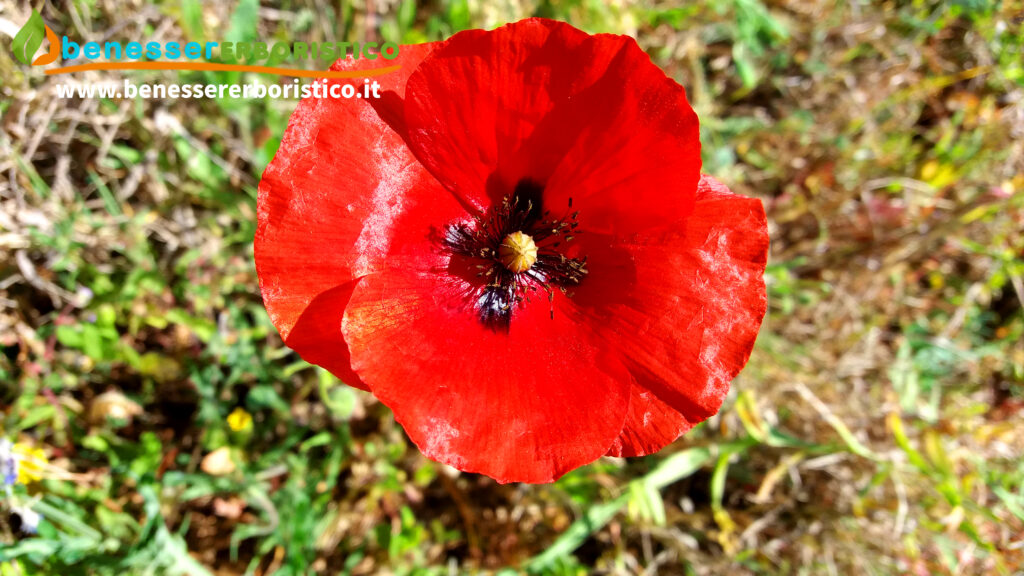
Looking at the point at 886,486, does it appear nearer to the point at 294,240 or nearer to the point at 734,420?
the point at 734,420

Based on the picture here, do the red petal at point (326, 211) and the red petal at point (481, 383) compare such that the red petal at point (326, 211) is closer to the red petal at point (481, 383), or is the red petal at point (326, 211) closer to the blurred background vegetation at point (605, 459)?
the red petal at point (481, 383)

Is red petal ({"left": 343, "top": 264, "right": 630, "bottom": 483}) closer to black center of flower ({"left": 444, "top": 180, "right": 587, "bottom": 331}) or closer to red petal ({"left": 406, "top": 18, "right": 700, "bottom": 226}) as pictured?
black center of flower ({"left": 444, "top": 180, "right": 587, "bottom": 331})

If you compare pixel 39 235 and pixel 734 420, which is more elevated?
pixel 39 235

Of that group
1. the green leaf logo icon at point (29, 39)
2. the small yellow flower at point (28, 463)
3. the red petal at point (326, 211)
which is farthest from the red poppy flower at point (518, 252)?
the green leaf logo icon at point (29, 39)

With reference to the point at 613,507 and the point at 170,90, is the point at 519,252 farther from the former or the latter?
the point at 170,90

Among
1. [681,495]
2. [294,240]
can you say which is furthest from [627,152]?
[681,495]

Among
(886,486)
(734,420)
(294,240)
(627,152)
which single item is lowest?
(886,486)
